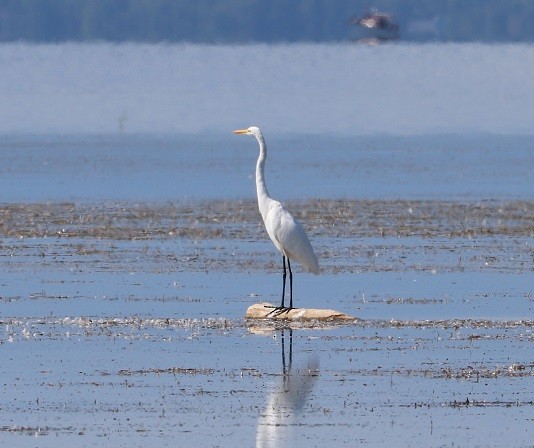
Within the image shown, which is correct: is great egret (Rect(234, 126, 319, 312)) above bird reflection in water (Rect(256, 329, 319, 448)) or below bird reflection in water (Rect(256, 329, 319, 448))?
above

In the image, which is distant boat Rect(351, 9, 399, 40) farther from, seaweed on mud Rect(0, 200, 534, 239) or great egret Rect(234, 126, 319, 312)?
great egret Rect(234, 126, 319, 312)

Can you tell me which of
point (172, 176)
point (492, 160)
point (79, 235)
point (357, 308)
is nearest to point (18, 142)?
point (492, 160)

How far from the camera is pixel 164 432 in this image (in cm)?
1219

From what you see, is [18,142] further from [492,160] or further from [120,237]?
[120,237]

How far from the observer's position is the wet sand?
491 inches

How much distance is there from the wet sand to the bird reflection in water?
0.03 meters

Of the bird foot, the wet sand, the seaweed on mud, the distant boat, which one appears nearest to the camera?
the wet sand

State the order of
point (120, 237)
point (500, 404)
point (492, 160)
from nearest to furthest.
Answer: point (500, 404), point (120, 237), point (492, 160)

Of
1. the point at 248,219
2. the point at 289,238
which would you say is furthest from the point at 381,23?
the point at 289,238

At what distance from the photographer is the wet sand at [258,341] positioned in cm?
1246

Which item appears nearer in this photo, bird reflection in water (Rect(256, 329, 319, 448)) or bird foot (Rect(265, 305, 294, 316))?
bird reflection in water (Rect(256, 329, 319, 448))

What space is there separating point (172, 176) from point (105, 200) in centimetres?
1773

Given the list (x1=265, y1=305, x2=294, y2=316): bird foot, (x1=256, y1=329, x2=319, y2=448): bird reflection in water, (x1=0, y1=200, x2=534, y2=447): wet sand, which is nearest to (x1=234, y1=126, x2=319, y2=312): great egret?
(x1=0, y1=200, x2=534, y2=447): wet sand

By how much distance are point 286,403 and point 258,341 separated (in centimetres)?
379
